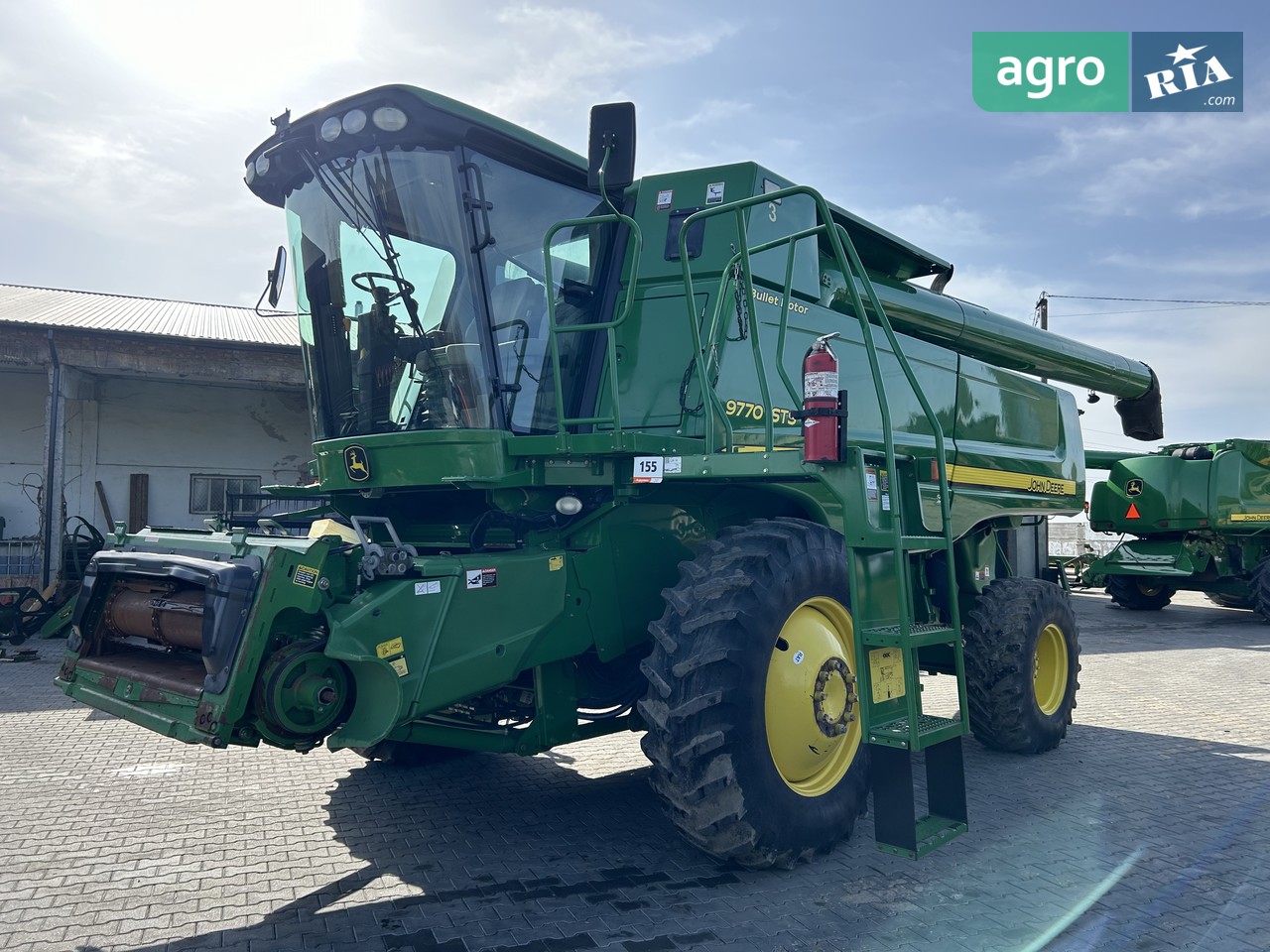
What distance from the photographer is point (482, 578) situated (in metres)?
3.74

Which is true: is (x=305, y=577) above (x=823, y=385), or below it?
below

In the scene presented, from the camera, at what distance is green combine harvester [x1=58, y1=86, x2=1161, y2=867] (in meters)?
3.52

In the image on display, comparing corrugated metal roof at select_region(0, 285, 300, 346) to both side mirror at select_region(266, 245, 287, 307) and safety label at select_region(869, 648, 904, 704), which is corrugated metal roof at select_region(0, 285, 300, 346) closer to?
side mirror at select_region(266, 245, 287, 307)

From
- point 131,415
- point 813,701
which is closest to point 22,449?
point 131,415

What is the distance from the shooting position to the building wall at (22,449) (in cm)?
1430

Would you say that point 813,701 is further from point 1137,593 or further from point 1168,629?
point 1137,593

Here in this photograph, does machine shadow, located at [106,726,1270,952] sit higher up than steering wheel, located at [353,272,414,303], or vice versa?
steering wheel, located at [353,272,414,303]

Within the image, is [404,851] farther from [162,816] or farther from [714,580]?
[714,580]

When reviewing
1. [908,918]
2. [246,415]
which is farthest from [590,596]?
[246,415]

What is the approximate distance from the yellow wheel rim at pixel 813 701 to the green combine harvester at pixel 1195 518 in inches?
527

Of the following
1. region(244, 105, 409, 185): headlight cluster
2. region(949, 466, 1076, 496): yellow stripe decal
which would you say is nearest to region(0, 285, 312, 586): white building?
region(244, 105, 409, 185): headlight cluster

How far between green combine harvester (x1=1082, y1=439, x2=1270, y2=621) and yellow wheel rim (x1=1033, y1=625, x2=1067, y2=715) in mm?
10406

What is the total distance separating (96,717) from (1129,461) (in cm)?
1571

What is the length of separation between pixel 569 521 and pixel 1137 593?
15712 millimetres
